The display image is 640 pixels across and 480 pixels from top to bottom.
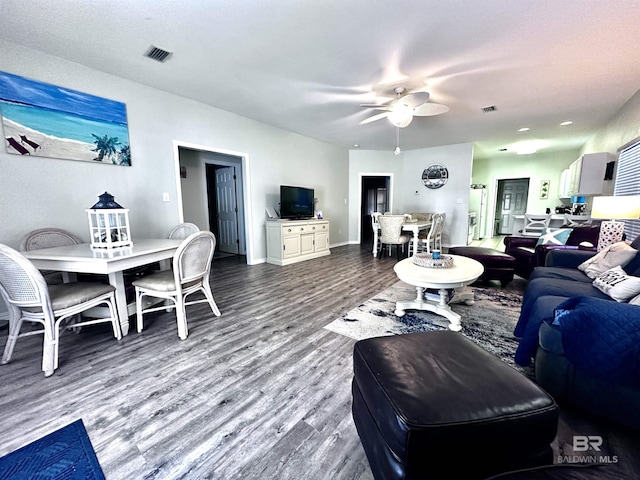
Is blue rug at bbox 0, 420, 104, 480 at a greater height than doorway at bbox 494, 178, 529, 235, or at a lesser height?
lesser

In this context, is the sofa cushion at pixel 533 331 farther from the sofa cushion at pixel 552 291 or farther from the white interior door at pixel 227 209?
the white interior door at pixel 227 209

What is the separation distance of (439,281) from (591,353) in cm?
101

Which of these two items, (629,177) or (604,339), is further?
(629,177)

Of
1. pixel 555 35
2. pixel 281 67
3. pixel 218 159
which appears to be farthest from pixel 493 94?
pixel 218 159

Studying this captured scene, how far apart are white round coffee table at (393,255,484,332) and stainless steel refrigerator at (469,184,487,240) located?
5.87 meters

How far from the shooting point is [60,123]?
2650 mm

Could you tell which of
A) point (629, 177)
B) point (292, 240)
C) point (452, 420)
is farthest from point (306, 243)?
point (629, 177)

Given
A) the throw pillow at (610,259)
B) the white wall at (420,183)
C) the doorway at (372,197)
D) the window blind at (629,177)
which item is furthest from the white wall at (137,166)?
the window blind at (629,177)

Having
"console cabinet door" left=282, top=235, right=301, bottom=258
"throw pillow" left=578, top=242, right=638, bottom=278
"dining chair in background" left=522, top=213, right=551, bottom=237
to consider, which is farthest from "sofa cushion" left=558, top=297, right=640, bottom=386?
"dining chair in background" left=522, top=213, right=551, bottom=237

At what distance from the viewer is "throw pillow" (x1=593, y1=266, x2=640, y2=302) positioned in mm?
1656

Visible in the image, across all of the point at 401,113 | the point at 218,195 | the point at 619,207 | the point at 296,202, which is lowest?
the point at 619,207

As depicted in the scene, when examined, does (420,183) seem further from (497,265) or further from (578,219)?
Result: (497,265)

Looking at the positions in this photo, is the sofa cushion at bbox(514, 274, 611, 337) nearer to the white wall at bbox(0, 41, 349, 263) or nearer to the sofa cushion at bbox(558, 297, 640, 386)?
the sofa cushion at bbox(558, 297, 640, 386)

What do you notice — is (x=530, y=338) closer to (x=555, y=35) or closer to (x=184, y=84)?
(x=555, y=35)
